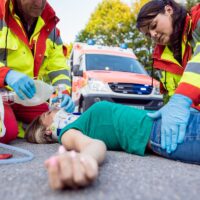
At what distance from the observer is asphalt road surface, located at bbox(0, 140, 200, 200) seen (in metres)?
1.20

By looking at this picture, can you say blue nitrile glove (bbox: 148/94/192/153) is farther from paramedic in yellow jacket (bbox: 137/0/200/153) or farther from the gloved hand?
the gloved hand

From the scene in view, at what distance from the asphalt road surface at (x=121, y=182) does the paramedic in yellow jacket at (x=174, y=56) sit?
22 centimetres

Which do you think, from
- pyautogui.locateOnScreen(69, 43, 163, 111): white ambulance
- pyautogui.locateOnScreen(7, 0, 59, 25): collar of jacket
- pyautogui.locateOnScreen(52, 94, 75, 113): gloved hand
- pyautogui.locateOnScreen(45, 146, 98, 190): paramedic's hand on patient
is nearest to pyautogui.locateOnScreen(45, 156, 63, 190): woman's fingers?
pyautogui.locateOnScreen(45, 146, 98, 190): paramedic's hand on patient

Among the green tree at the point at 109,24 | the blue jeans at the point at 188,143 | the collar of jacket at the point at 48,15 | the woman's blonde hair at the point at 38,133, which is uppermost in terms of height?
the collar of jacket at the point at 48,15

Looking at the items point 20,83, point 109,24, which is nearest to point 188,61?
point 20,83

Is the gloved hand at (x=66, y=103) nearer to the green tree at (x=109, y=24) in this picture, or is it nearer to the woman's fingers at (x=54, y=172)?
the woman's fingers at (x=54, y=172)

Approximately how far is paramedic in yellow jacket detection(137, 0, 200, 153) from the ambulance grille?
11.7 feet

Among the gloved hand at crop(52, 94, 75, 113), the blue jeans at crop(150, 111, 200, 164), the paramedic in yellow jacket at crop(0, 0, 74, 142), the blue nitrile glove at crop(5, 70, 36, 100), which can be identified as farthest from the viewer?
the gloved hand at crop(52, 94, 75, 113)

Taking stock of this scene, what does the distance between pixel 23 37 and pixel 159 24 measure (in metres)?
1.23

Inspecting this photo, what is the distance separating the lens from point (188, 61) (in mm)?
2402

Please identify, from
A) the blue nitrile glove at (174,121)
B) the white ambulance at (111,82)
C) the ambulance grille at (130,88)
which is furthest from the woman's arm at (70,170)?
the ambulance grille at (130,88)

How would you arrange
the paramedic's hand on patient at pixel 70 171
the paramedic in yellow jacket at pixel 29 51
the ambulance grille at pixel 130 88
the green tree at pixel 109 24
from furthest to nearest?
the green tree at pixel 109 24 → the ambulance grille at pixel 130 88 → the paramedic in yellow jacket at pixel 29 51 → the paramedic's hand on patient at pixel 70 171

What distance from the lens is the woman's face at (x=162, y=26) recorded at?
2471 mm

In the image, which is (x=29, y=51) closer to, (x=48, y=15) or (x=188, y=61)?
(x=48, y=15)
